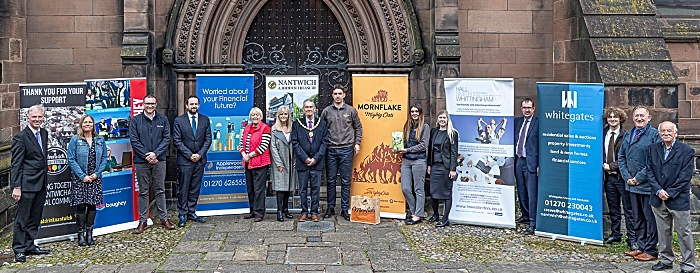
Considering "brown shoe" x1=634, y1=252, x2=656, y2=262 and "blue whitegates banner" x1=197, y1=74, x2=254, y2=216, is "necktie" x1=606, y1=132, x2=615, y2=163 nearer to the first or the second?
"brown shoe" x1=634, y1=252, x2=656, y2=262

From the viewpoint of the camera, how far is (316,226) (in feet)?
29.7

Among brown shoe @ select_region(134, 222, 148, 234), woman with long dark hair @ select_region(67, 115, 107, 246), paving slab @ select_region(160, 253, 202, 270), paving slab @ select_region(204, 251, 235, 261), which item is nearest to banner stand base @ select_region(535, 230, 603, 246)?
paving slab @ select_region(204, 251, 235, 261)

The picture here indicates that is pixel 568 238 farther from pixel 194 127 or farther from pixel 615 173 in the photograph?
pixel 194 127

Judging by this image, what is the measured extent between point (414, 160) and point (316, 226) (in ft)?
A: 5.43

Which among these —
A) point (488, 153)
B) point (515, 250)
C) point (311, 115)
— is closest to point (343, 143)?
point (311, 115)

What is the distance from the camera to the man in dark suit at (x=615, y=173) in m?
8.02

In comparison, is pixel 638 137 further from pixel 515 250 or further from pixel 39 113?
pixel 39 113

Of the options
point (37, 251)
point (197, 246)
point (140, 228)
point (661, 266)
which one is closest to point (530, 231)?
point (661, 266)

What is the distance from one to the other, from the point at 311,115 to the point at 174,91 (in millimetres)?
2441

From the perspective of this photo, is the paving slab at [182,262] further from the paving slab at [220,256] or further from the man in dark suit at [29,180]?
the man in dark suit at [29,180]

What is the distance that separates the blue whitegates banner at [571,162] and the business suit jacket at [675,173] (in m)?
1.08

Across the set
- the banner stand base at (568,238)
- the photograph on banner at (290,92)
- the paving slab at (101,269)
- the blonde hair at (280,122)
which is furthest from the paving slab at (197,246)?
the banner stand base at (568,238)

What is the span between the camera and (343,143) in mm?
9492

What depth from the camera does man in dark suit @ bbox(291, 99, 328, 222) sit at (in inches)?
367
